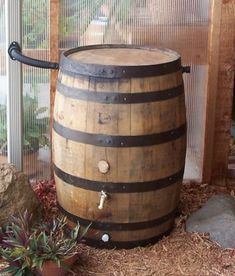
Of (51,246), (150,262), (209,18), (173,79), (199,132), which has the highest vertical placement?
(209,18)

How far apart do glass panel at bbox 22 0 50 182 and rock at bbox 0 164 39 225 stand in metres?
0.50

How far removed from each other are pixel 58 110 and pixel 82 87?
0.22 m

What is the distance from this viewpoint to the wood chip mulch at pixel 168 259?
2.79 metres

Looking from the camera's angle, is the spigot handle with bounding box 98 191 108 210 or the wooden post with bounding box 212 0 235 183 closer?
the spigot handle with bounding box 98 191 108 210

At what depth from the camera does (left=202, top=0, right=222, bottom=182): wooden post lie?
3.46 metres

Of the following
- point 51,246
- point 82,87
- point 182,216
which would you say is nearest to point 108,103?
point 82,87

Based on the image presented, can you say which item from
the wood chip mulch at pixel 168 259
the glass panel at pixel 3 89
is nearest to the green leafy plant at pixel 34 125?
the glass panel at pixel 3 89

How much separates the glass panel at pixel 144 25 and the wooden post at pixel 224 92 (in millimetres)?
107

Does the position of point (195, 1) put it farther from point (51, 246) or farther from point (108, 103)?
point (51, 246)

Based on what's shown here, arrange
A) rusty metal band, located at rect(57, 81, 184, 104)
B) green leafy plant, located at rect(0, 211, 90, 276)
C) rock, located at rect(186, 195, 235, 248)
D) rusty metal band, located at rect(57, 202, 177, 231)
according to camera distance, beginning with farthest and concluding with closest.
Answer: rock, located at rect(186, 195, 235, 248)
rusty metal band, located at rect(57, 202, 177, 231)
rusty metal band, located at rect(57, 81, 184, 104)
green leafy plant, located at rect(0, 211, 90, 276)

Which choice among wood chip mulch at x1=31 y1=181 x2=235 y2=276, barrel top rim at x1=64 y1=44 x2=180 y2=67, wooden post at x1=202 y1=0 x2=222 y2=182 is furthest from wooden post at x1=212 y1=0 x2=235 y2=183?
wood chip mulch at x1=31 y1=181 x2=235 y2=276

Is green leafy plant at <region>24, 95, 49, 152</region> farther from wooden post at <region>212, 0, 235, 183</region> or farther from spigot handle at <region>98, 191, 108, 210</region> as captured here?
wooden post at <region>212, 0, 235, 183</region>

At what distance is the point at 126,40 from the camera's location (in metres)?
3.45

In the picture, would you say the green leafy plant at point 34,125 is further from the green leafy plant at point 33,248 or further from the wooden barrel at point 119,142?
the green leafy plant at point 33,248
